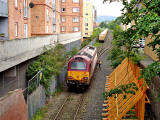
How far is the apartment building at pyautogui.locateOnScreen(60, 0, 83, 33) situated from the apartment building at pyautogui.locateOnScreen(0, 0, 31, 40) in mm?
27889

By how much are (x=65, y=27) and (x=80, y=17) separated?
153 inches

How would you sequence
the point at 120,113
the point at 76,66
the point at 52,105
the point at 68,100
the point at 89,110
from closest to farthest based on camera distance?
1. the point at 120,113
2. the point at 89,110
3. the point at 52,105
4. the point at 68,100
5. the point at 76,66

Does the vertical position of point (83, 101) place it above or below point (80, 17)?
below

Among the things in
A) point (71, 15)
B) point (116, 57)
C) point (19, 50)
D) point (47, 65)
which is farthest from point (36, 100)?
point (71, 15)

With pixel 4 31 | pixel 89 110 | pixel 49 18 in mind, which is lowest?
pixel 89 110

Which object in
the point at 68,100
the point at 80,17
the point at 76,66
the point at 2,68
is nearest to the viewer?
the point at 2,68

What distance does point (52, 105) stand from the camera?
15.4m

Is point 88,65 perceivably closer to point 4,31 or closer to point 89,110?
point 89,110

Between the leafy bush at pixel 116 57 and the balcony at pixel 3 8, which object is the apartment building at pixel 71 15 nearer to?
the leafy bush at pixel 116 57

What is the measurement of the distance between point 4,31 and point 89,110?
8697 millimetres

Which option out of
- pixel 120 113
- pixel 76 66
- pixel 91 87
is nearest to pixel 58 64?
pixel 76 66

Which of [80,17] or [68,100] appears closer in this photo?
[68,100]

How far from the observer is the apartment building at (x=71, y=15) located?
48906 millimetres

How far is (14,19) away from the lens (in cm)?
1819
